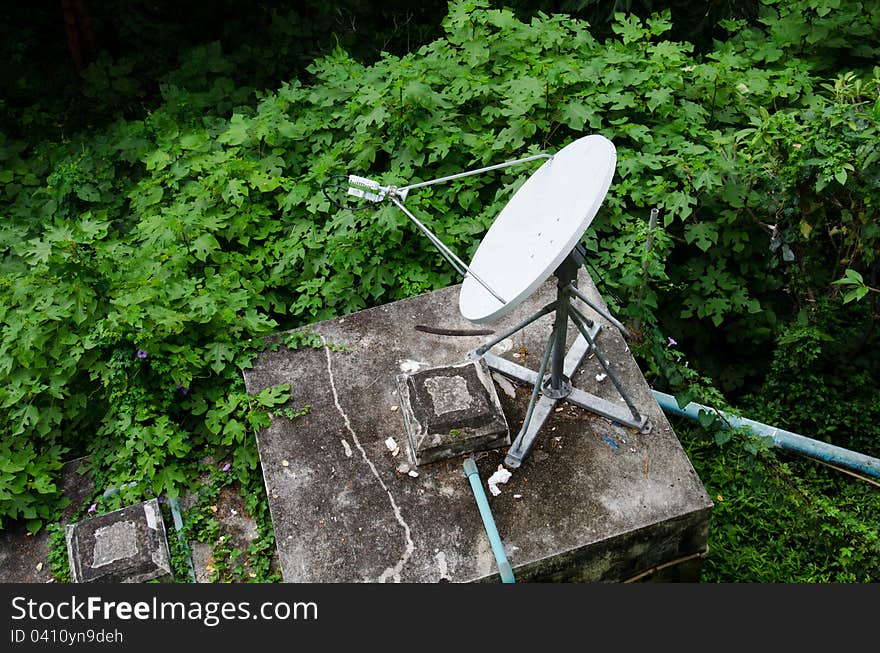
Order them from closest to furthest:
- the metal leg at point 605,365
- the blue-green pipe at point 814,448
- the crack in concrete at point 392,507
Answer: the crack in concrete at point 392,507 → the metal leg at point 605,365 → the blue-green pipe at point 814,448

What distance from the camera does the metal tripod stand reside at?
432 cm

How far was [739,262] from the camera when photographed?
602 cm

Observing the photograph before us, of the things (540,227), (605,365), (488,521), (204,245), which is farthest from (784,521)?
(204,245)

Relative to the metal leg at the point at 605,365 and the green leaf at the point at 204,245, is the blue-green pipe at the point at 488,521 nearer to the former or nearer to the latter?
the metal leg at the point at 605,365

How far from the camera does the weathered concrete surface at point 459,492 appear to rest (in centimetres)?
428

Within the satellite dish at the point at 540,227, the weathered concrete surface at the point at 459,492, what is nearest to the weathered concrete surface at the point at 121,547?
the weathered concrete surface at the point at 459,492

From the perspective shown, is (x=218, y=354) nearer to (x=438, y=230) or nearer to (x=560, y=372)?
(x=438, y=230)

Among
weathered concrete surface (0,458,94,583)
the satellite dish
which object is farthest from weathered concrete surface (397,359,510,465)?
weathered concrete surface (0,458,94,583)

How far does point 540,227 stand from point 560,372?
0.92m

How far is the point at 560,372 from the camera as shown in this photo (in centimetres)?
475

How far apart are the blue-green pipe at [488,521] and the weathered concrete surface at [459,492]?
0.06 m

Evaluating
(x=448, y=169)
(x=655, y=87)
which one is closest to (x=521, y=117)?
(x=448, y=169)

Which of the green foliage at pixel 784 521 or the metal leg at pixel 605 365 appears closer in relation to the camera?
the metal leg at pixel 605 365

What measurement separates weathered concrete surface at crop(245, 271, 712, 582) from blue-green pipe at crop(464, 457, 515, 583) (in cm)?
6
